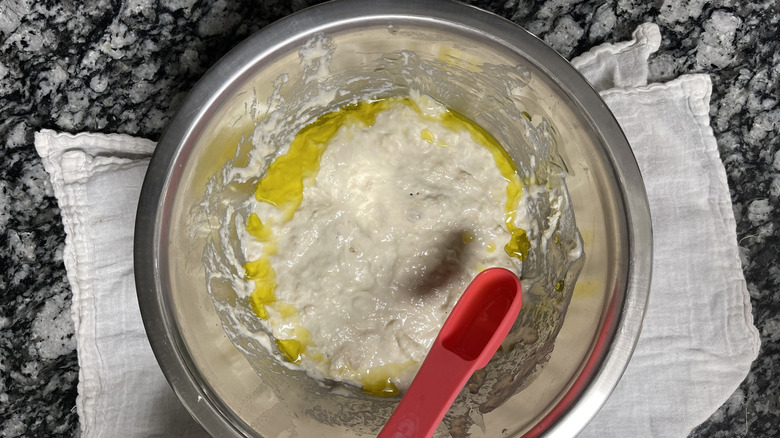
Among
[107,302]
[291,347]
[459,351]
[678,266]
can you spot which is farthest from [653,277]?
[107,302]

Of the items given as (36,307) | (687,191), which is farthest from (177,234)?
(687,191)

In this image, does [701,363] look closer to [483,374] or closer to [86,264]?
[483,374]

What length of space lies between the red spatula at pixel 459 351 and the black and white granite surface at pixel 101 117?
0.45 metres

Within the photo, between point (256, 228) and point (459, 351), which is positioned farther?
point (256, 228)

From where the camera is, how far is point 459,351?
0.81 metres

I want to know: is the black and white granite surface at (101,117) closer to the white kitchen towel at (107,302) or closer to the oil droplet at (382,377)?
the white kitchen towel at (107,302)

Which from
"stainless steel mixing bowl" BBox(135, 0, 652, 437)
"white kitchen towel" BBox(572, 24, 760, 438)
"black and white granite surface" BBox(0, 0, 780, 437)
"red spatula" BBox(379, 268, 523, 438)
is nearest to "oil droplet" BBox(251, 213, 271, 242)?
"stainless steel mixing bowl" BBox(135, 0, 652, 437)

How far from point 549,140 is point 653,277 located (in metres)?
0.31

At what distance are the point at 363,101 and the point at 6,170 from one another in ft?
1.99

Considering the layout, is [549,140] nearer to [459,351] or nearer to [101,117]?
[459,351]

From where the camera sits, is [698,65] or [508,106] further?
[698,65]

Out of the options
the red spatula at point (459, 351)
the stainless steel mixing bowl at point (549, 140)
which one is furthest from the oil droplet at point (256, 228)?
the red spatula at point (459, 351)

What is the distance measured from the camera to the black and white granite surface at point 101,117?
1001mm

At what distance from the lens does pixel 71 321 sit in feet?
3.28
